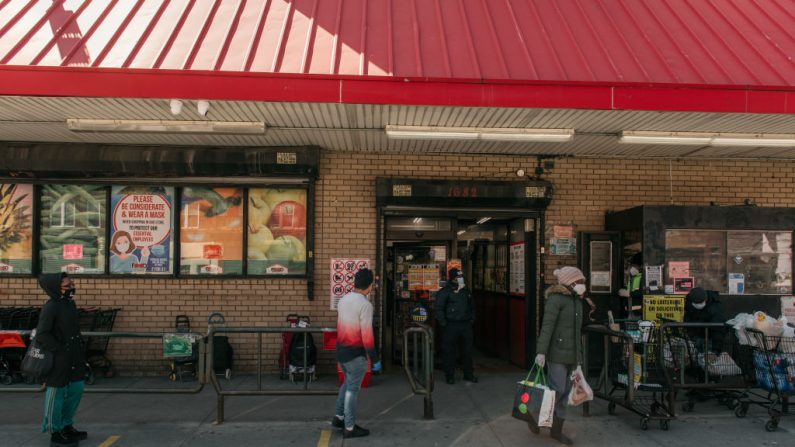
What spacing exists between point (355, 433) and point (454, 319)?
2.86 metres

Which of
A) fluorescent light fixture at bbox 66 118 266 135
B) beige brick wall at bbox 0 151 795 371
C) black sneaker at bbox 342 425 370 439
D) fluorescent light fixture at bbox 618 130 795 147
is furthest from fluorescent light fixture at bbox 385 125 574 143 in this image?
black sneaker at bbox 342 425 370 439

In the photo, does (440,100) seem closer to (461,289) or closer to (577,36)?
(577,36)

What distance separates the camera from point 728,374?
6.88 metres

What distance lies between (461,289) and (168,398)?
427 centimetres

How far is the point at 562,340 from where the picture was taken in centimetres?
596

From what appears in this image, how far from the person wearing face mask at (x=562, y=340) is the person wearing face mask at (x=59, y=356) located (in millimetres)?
4680

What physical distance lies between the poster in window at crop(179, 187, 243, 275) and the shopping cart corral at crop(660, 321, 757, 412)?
20.0 feet

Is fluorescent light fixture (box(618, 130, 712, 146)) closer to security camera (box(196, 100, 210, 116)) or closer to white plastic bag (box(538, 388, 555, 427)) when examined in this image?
white plastic bag (box(538, 388, 555, 427))

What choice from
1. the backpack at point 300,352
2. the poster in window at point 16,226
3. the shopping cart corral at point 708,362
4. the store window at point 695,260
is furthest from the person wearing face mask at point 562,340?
the poster in window at point 16,226

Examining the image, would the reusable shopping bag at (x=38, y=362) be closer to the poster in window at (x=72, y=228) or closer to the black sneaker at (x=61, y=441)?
the black sneaker at (x=61, y=441)

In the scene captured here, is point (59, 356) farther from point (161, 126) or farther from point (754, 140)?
point (754, 140)

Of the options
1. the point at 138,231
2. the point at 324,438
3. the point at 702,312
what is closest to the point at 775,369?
the point at 702,312

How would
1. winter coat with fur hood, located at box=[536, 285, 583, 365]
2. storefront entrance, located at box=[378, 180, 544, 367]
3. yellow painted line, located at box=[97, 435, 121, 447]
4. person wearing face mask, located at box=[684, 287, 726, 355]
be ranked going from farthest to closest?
storefront entrance, located at box=[378, 180, 544, 367] < person wearing face mask, located at box=[684, 287, 726, 355] < winter coat with fur hood, located at box=[536, 285, 583, 365] < yellow painted line, located at box=[97, 435, 121, 447]

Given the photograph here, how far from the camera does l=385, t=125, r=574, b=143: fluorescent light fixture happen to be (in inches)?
292
